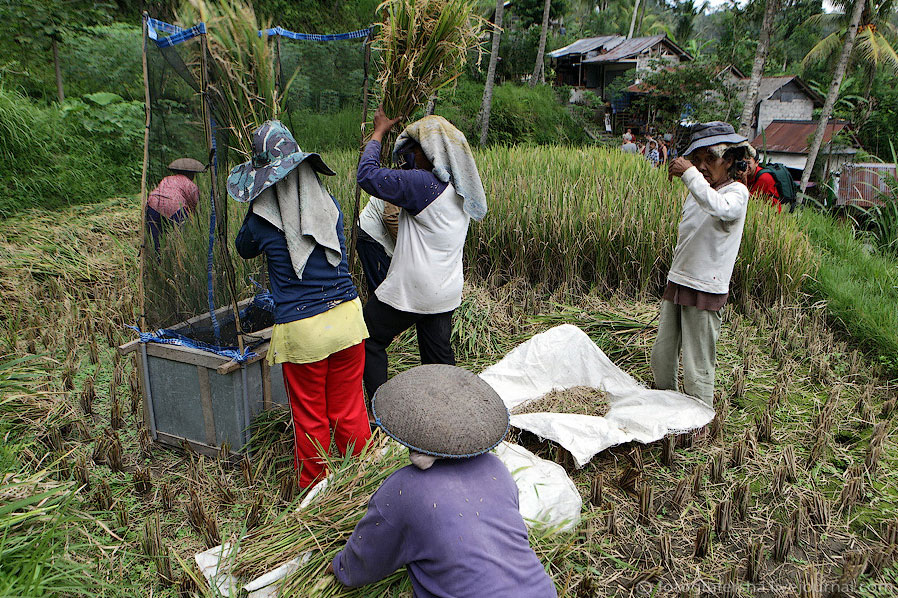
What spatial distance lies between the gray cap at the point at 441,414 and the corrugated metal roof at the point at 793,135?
1647cm

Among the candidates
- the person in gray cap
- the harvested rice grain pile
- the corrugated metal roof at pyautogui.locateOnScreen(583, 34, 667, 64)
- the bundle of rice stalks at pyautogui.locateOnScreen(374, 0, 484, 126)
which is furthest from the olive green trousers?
the corrugated metal roof at pyautogui.locateOnScreen(583, 34, 667, 64)

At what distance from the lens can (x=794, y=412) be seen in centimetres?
323

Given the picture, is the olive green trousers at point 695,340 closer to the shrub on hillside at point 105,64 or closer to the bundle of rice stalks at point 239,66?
the bundle of rice stalks at point 239,66

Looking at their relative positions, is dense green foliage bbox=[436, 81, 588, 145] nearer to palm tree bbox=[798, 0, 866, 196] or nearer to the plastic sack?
palm tree bbox=[798, 0, 866, 196]

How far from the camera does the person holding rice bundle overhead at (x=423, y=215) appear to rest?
97.0 inches

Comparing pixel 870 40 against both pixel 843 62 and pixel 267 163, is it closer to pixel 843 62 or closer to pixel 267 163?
pixel 843 62

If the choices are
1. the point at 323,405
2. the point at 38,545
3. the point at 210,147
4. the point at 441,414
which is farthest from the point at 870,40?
the point at 38,545

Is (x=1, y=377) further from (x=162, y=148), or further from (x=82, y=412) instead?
(x=162, y=148)

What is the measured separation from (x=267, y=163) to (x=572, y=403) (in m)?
1.91

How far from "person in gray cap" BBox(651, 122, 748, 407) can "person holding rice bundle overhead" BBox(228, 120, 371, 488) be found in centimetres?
156

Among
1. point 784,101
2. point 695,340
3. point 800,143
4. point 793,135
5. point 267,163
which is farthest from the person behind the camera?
point 784,101

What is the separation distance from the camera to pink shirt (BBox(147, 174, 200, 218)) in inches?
106

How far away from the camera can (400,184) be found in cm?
242

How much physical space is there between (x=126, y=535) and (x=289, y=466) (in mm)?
643
